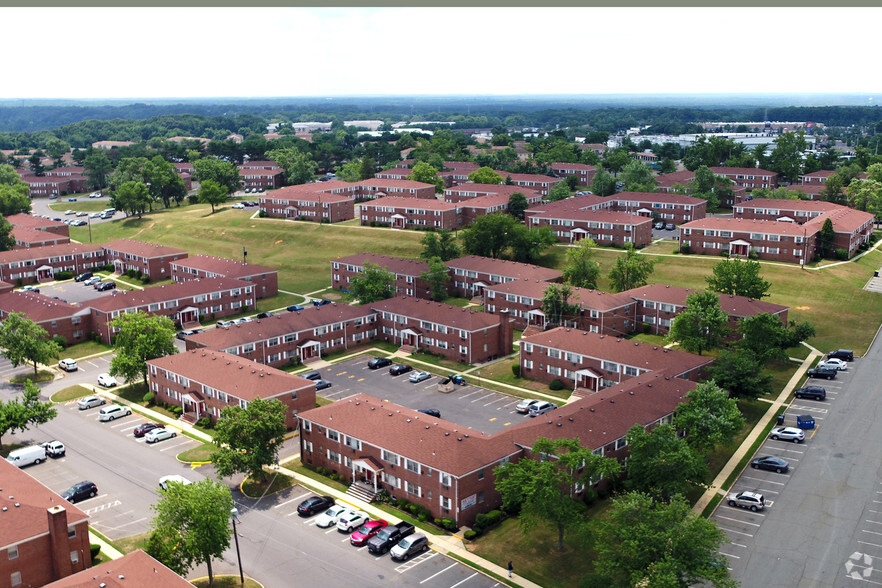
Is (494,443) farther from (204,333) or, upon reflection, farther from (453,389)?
(204,333)

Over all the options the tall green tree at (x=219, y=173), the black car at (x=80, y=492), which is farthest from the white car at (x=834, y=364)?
the tall green tree at (x=219, y=173)

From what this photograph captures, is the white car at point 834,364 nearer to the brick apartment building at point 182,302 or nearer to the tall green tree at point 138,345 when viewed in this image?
the tall green tree at point 138,345

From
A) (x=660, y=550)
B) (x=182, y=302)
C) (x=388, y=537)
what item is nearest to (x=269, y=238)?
(x=182, y=302)

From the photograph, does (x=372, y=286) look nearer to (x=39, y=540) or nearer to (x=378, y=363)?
(x=378, y=363)

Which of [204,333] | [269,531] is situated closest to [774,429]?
[269,531]

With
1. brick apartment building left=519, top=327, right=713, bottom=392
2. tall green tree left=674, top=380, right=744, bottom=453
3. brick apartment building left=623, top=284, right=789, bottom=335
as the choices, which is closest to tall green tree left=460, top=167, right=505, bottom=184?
brick apartment building left=623, top=284, right=789, bottom=335

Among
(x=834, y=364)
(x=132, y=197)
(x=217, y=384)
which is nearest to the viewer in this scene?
(x=217, y=384)
